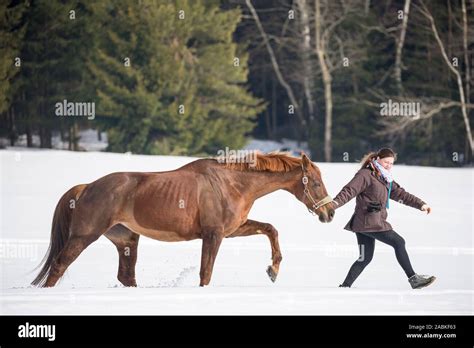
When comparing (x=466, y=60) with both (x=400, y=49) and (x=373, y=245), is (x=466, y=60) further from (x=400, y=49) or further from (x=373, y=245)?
(x=373, y=245)

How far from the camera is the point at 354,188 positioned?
32.3 feet

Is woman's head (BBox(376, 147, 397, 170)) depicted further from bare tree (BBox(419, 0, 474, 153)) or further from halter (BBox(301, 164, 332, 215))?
bare tree (BBox(419, 0, 474, 153))

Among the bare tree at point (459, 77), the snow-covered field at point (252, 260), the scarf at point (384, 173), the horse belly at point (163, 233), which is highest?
the bare tree at point (459, 77)

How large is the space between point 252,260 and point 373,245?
4.98 m

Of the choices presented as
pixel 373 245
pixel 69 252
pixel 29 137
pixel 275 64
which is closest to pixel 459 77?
pixel 275 64

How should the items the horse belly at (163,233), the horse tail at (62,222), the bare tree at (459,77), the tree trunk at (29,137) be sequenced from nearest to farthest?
the horse belly at (163,233)
the horse tail at (62,222)
the bare tree at (459,77)
the tree trunk at (29,137)

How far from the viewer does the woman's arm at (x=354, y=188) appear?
32.3 ft

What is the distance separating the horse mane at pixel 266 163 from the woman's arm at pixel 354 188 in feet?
2.70

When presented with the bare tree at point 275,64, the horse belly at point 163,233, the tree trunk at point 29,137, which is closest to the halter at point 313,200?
the horse belly at point 163,233

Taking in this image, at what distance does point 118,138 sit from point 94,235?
22361 millimetres

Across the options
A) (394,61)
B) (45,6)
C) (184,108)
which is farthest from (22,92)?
(394,61)

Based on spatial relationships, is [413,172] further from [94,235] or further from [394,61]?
[94,235]

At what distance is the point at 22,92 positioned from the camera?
3450 centimetres

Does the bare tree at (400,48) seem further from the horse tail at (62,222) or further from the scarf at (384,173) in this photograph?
the horse tail at (62,222)
